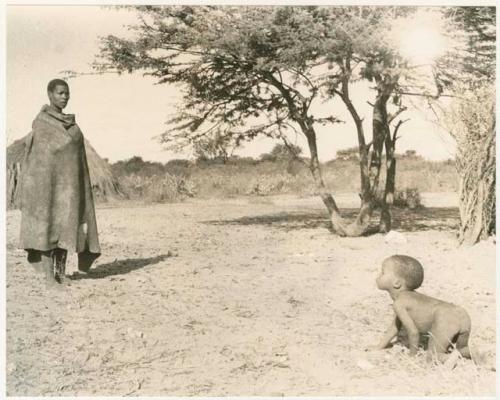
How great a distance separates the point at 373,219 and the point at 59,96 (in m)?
8.28

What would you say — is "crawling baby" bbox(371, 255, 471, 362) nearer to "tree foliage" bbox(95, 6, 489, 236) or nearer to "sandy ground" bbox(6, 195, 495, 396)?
"sandy ground" bbox(6, 195, 495, 396)

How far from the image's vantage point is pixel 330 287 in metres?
6.17

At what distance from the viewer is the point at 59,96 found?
18.3 feet

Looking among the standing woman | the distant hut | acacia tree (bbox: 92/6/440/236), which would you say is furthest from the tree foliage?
the distant hut

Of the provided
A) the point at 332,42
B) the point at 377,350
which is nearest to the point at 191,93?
the point at 332,42

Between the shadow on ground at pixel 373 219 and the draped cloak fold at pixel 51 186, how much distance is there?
576cm

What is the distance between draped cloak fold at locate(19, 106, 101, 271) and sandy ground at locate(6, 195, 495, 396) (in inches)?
20.0

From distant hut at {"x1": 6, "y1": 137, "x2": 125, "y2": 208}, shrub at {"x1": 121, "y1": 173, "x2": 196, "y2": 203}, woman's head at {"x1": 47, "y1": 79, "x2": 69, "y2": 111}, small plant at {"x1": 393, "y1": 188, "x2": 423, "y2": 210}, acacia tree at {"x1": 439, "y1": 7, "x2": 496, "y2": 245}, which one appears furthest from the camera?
shrub at {"x1": 121, "y1": 173, "x2": 196, "y2": 203}

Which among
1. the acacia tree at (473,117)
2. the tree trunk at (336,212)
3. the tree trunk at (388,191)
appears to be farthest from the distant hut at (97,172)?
the acacia tree at (473,117)

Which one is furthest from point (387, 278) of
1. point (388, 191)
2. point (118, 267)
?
point (388, 191)

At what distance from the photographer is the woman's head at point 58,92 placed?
5.54m

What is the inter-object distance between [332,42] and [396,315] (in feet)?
15.5

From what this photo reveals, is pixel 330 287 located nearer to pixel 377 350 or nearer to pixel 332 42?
pixel 377 350

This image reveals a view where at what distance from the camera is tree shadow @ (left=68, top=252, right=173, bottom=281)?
647 cm
